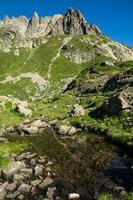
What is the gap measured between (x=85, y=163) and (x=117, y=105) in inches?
943

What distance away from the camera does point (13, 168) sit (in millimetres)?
33969

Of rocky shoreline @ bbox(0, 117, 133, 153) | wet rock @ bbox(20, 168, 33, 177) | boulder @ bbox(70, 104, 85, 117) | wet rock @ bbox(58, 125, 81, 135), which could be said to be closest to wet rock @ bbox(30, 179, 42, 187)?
wet rock @ bbox(20, 168, 33, 177)

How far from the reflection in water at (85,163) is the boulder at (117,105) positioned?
27.0 ft

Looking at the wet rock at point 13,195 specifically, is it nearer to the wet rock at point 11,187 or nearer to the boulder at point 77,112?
the wet rock at point 11,187

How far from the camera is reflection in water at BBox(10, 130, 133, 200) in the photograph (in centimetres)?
2936

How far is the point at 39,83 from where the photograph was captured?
196m

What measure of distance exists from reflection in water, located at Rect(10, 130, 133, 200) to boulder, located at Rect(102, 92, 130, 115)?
8240 mm

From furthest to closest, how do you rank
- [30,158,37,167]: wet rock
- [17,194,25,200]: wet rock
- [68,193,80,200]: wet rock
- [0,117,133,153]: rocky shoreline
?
[0,117,133,153]: rocky shoreline < [30,158,37,167]: wet rock < [17,194,25,200]: wet rock < [68,193,80,200]: wet rock

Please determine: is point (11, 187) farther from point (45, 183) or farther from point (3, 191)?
point (45, 183)

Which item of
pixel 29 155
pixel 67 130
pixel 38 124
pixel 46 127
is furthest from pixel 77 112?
pixel 29 155

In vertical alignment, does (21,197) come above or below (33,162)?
below

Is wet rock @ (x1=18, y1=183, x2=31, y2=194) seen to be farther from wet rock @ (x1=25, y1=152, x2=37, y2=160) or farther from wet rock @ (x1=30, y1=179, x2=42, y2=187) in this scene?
wet rock @ (x1=25, y1=152, x2=37, y2=160)

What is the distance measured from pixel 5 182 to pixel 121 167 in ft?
40.7

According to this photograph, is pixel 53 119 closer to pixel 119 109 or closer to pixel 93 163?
pixel 119 109
